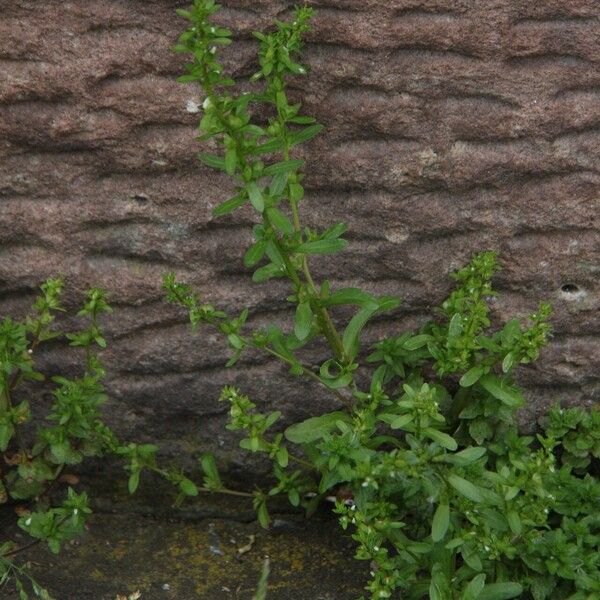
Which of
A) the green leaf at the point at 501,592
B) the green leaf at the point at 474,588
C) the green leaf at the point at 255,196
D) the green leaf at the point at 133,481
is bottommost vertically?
the green leaf at the point at 501,592

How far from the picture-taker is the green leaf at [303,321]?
2.64 m

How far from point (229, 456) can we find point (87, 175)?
0.83 metres

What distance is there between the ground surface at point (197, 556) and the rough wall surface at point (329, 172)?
26cm

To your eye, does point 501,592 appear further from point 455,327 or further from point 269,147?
point 269,147

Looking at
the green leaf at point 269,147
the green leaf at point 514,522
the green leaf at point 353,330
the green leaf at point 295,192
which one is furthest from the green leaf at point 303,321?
the green leaf at point 514,522

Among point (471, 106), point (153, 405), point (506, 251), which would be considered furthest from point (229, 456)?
point (471, 106)

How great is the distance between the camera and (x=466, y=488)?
2441 mm

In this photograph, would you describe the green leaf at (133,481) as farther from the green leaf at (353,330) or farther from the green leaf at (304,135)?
the green leaf at (304,135)

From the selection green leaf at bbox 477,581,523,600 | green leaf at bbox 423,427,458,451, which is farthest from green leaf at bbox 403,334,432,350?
green leaf at bbox 477,581,523,600

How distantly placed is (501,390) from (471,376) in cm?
8

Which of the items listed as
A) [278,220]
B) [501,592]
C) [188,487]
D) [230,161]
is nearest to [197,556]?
[188,487]

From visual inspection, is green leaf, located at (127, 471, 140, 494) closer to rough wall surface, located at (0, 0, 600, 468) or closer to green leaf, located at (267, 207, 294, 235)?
rough wall surface, located at (0, 0, 600, 468)

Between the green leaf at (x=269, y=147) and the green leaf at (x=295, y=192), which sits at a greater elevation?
the green leaf at (x=269, y=147)

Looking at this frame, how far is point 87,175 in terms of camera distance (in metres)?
2.85
